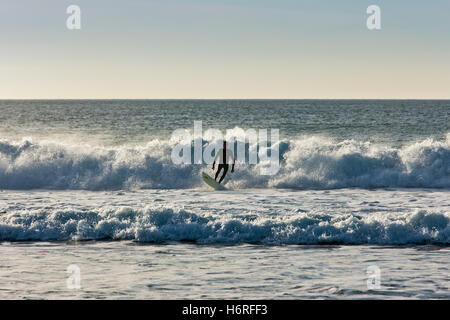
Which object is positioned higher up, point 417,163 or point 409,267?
point 417,163

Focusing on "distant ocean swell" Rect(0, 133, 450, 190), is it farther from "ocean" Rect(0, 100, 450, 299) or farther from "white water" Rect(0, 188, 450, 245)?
"white water" Rect(0, 188, 450, 245)

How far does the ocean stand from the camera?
9.36 meters

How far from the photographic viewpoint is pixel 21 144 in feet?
88.5

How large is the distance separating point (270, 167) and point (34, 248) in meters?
13.3

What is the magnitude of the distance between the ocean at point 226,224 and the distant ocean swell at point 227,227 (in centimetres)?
4

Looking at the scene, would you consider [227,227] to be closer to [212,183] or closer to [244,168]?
[212,183]


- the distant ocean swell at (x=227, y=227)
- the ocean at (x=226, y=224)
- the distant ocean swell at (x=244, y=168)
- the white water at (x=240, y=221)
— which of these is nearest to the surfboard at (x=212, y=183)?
the ocean at (x=226, y=224)

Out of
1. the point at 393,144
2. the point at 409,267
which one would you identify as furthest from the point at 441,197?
the point at 393,144

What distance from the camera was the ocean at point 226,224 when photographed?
30.7ft

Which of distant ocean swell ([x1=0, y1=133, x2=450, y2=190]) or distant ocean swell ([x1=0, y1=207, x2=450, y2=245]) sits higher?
distant ocean swell ([x1=0, y1=133, x2=450, y2=190])

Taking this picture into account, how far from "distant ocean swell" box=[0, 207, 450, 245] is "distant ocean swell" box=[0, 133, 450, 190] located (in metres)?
7.65

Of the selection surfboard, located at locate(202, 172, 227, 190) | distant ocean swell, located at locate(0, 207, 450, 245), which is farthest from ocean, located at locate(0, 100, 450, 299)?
surfboard, located at locate(202, 172, 227, 190)

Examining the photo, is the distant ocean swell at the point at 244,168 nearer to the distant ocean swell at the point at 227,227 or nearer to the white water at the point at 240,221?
the white water at the point at 240,221
